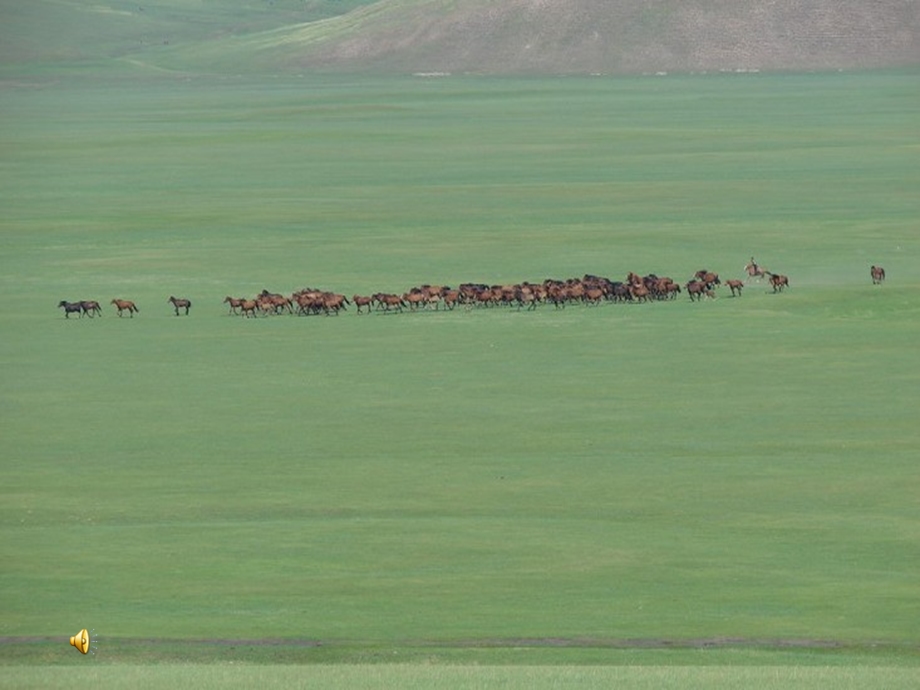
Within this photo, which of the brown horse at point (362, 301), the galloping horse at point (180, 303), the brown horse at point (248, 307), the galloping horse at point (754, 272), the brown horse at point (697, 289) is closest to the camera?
the brown horse at point (362, 301)

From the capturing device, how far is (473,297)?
1961 inches

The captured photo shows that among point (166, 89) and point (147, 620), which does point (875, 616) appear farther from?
point (166, 89)

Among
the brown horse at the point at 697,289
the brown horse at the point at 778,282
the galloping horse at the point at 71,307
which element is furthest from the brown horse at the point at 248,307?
the brown horse at the point at 778,282

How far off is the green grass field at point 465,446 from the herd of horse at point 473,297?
0.55m

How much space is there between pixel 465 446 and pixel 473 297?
16573mm

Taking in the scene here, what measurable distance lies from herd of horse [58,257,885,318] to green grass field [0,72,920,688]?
0.55 metres

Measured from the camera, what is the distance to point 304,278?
56.3 m

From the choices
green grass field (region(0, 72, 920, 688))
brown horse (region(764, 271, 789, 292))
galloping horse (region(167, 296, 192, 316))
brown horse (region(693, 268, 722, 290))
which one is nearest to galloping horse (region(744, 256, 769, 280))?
green grass field (region(0, 72, 920, 688))

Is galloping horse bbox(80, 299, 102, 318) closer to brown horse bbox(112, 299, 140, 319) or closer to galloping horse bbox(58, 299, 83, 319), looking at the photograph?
galloping horse bbox(58, 299, 83, 319)

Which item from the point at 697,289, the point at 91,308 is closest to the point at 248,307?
the point at 91,308

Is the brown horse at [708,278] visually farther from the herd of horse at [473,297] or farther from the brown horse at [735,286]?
the brown horse at [735,286]

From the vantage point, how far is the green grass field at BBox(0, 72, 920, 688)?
2245cm

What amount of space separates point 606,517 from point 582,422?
301 inches

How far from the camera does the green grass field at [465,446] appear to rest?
22.5 m
